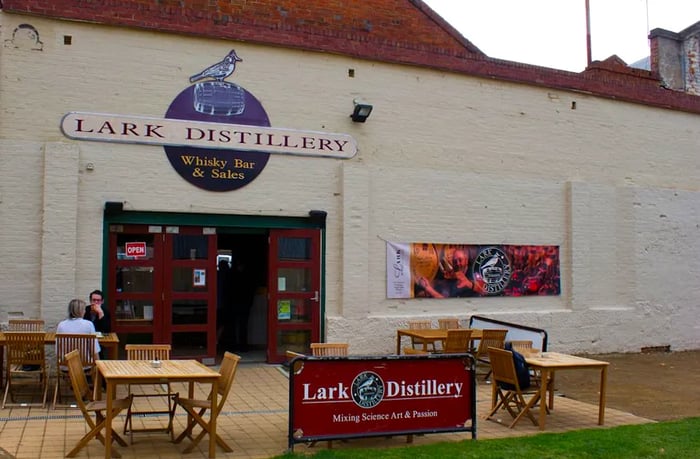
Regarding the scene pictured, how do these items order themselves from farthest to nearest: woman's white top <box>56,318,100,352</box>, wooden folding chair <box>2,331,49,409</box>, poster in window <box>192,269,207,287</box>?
poster in window <box>192,269,207,287</box>
woman's white top <box>56,318,100,352</box>
wooden folding chair <box>2,331,49,409</box>

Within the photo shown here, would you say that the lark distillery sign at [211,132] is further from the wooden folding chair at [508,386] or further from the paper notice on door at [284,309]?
the wooden folding chair at [508,386]

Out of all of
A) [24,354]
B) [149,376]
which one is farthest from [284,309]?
[149,376]

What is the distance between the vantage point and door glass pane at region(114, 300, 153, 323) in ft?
37.9

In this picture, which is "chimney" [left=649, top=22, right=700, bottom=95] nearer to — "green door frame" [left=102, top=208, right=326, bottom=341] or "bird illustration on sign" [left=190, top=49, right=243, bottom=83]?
"green door frame" [left=102, top=208, right=326, bottom=341]

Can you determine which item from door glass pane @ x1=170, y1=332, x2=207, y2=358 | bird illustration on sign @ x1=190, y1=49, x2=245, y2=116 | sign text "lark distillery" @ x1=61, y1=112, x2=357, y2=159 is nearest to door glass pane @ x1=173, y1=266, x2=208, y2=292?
door glass pane @ x1=170, y1=332, x2=207, y2=358

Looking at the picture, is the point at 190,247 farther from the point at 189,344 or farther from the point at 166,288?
the point at 189,344

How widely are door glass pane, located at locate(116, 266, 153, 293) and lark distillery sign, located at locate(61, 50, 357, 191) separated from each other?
5.40 ft

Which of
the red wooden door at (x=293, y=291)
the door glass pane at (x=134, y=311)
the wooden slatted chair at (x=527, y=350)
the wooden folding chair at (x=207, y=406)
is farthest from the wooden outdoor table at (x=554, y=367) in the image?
the door glass pane at (x=134, y=311)

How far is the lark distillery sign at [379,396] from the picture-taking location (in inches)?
273

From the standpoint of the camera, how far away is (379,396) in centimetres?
718

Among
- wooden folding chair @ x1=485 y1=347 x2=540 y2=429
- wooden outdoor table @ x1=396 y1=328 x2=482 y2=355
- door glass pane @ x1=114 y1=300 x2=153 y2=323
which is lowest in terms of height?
wooden folding chair @ x1=485 y1=347 x2=540 y2=429

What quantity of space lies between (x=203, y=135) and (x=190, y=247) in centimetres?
187

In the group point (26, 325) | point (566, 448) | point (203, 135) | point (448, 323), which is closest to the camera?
point (566, 448)

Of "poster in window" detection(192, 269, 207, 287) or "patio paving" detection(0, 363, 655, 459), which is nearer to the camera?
"patio paving" detection(0, 363, 655, 459)
